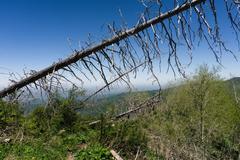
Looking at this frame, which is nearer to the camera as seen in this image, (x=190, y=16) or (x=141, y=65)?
(x=190, y=16)

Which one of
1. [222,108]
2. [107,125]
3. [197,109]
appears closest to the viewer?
[107,125]

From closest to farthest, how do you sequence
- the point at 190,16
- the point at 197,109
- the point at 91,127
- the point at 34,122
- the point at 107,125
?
the point at 190,16, the point at 107,125, the point at 34,122, the point at 91,127, the point at 197,109

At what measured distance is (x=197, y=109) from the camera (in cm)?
3778

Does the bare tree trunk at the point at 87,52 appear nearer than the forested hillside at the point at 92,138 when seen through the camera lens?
Yes

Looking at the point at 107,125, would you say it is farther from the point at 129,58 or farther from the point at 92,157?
the point at 129,58

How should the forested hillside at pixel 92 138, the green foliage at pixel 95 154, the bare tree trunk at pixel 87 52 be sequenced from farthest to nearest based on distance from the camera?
the forested hillside at pixel 92 138 < the green foliage at pixel 95 154 < the bare tree trunk at pixel 87 52

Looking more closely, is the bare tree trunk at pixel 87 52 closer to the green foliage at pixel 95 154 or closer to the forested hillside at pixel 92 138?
the forested hillside at pixel 92 138

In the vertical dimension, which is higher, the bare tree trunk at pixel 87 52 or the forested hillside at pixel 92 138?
the bare tree trunk at pixel 87 52

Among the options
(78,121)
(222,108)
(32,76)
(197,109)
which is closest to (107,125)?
(78,121)

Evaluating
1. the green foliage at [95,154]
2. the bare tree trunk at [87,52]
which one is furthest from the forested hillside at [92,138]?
the bare tree trunk at [87,52]

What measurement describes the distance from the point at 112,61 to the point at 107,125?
14.1 metres

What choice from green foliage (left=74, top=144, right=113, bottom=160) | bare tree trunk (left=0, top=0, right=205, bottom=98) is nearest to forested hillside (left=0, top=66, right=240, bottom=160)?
green foliage (left=74, top=144, right=113, bottom=160)

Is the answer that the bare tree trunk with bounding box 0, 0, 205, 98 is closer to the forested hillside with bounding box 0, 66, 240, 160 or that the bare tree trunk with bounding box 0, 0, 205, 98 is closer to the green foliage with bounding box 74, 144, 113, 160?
the forested hillside with bounding box 0, 66, 240, 160

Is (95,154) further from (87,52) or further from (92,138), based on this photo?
(87,52)
